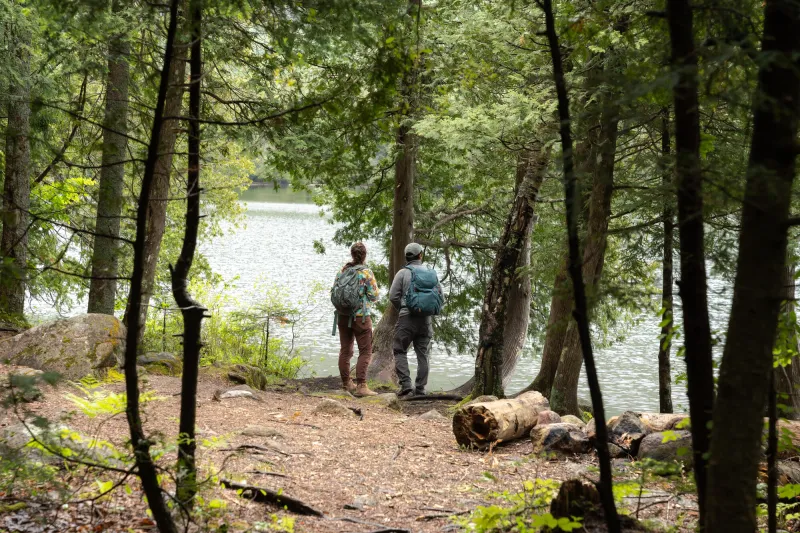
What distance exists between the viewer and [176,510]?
11.8ft

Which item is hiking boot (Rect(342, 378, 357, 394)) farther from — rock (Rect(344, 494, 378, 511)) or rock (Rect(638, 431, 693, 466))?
rock (Rect(344, 494, 378, 511))

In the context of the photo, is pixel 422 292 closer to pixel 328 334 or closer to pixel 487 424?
pixel 487 424

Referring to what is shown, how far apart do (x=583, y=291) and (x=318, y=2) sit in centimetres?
192

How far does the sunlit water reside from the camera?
59.0ft

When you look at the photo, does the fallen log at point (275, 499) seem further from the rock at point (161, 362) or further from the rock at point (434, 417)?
the rock at point (161, 362)

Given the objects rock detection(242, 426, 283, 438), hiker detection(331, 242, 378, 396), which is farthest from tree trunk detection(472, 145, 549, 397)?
rock detection(242, 426, 283, 438)

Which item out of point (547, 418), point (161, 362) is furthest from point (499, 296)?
point (161, 362)

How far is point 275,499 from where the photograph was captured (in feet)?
14.2

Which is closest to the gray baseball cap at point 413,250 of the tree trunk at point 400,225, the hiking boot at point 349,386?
the hiking boot at point 349,386

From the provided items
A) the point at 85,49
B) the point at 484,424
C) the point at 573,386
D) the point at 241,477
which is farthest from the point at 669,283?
the point at 85,49

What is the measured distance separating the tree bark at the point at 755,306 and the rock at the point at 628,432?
12.3 ft

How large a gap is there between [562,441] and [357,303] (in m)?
3.91

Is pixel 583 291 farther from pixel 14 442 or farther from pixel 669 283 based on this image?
pixel 669 283

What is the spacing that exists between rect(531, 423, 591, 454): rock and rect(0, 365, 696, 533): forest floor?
113mm
